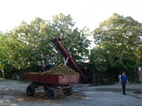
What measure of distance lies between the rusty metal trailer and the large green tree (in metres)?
10.8

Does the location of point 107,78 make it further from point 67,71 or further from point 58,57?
point 67,71

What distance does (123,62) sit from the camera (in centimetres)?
2327

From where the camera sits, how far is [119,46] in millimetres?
23469

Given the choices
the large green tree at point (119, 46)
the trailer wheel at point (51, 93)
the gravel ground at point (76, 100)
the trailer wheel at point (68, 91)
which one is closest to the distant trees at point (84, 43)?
the large green tree at point (119, 46)

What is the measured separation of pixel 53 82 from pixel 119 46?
13695 mm

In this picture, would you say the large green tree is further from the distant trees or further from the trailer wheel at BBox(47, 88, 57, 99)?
the trailer wheel at BBox(47, 88, 57, 99)

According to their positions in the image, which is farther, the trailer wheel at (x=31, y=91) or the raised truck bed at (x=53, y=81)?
the trailer wheel at (x=31, y=91)

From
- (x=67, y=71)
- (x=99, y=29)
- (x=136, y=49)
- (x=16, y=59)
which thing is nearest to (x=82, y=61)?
(x=99, y=29)

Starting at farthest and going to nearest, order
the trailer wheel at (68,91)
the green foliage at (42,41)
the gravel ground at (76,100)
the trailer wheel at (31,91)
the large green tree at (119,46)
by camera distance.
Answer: the green foliage at (42,41), the large green tree at (119,46), the trailer wheel at (31,91), the trailer wheel at (68,91), the gravel ground at (76,100)

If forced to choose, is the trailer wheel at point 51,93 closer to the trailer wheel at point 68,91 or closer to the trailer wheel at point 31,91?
the trailer wheel at point 68,91

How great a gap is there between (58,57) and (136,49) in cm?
1026

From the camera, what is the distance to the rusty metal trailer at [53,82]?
40.1 ft

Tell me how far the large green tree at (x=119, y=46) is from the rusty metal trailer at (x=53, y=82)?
10.8m

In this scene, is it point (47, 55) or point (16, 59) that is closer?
point (47, 55)
